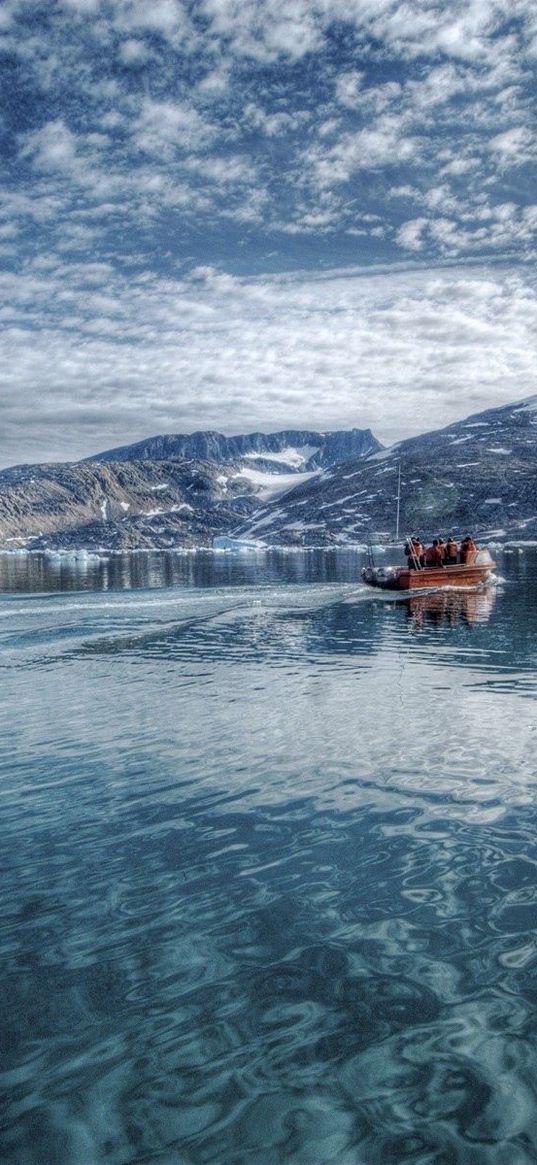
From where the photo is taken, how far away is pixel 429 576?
202 feet

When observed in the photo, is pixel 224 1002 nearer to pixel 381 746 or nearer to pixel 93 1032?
pixel 93 1032

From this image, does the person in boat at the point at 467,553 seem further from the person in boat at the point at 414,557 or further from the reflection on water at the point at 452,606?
the person in boat at the point at 414,557

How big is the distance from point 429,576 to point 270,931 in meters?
54.4

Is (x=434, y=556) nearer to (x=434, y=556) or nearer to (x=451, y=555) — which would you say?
(x=434, y=556)

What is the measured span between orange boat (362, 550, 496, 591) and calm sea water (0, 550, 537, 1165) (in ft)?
128

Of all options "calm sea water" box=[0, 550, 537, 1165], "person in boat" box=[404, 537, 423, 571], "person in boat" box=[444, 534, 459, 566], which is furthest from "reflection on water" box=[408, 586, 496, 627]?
"calm sea water" box=[0, 550, 537, 1165]

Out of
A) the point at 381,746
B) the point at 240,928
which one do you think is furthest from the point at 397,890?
the point at 381,746

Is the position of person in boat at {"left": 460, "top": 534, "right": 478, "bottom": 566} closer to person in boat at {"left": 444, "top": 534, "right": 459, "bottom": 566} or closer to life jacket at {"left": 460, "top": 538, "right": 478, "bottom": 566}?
life jacket at {"left": 460, "top": 538, "right": 478, "bottom": 566}

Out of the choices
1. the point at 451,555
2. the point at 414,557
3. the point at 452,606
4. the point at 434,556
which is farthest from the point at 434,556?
the point at 452,606

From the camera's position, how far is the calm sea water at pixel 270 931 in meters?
6.19

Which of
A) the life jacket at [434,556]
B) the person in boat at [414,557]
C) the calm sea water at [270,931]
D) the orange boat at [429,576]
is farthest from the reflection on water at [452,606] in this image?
the calm sea water at [270,931]

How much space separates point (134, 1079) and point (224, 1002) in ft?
4.46

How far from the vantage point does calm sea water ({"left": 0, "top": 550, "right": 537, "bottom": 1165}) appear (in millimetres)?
6191

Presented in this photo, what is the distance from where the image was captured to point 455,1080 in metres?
6.54
